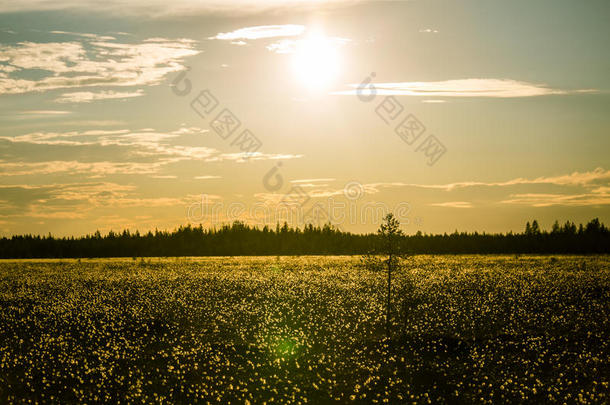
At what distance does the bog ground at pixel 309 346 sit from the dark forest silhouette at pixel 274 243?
94327 mm

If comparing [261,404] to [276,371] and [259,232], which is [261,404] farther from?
[259,232]

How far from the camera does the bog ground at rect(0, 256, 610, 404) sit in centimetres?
2125

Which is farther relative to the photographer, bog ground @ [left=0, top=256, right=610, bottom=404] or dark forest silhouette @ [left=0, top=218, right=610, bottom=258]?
dark forest silhouette @ [left=0, top=218, right=610, bottom=258]

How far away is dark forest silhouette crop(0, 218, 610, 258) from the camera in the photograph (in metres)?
138

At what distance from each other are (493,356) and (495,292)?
21.1 m

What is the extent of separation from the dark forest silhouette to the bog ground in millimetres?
94327

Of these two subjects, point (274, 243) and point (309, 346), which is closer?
point (309, 346)

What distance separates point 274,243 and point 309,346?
127653 mm

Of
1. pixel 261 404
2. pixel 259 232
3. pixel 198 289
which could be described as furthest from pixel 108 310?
pixel 259 232

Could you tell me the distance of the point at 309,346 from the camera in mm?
27250

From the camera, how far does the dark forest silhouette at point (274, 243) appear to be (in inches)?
5413

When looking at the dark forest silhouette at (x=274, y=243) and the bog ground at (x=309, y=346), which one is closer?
the bog ground at (x=309, y=346)

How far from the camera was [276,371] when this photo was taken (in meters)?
23.5

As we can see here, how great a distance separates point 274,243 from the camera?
15450 cm
